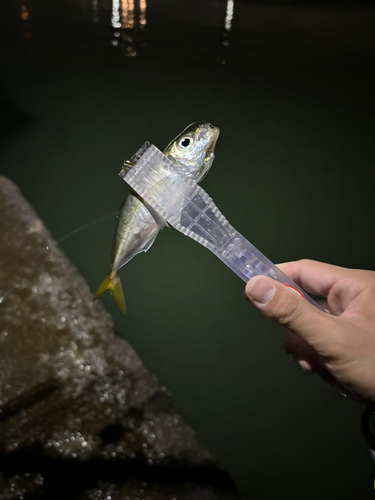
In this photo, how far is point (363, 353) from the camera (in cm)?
84

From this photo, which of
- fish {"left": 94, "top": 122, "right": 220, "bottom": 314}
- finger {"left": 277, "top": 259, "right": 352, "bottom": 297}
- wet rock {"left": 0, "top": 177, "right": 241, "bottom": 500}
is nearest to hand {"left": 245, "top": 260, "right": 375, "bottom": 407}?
finger {"left": 277, "top": 259, "right": 352, "bottom": 297}

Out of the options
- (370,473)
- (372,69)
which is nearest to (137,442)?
(370,473)

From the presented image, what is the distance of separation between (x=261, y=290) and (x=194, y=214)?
10.9 inches

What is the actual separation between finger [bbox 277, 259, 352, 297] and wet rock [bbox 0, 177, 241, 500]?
877 millimetres

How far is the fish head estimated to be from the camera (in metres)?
1.20

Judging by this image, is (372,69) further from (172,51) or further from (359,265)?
(359,265)

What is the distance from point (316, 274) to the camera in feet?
4.00

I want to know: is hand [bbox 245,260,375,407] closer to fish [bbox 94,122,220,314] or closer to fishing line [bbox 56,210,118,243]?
fish [bbox 94,122,220,314]

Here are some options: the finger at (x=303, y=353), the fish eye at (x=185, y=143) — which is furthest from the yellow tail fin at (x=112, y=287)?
the finger at (x=303, y=353)

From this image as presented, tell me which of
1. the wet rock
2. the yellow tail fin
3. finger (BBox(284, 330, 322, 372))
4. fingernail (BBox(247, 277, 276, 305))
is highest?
fingernail (BBox(247, 277, 276, 305))

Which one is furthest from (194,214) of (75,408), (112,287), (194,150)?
(75,408)

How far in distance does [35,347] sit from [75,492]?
25.3 inches

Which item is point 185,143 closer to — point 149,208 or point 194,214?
point 149,208

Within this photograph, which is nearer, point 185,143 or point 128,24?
point 185,143
